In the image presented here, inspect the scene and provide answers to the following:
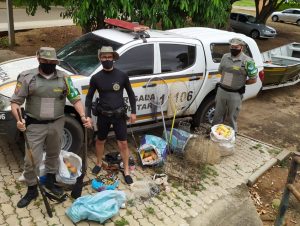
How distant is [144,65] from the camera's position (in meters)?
6.18

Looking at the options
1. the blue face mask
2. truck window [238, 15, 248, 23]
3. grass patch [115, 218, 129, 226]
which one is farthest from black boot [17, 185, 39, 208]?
truck window [238, 15, 248, 23]

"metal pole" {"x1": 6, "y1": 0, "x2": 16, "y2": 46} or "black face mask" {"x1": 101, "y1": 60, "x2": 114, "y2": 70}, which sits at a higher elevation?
"black face mask" {"x1": 101, "y1": 60, "x2": 114, "y2": 70}

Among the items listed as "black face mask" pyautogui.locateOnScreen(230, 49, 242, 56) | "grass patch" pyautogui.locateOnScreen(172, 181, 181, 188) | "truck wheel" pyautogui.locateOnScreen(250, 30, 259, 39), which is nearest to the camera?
"grass patch" pyautogui.locateOnScreen(172, 181, 181, 188)

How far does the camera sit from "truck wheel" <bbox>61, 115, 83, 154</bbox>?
5.52 m

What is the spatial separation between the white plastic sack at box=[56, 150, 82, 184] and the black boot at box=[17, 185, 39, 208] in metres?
0.40

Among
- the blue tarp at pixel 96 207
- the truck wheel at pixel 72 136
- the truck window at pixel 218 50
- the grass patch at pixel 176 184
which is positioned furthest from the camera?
the truck window at pixel 218 50

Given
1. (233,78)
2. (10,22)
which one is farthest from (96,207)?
(10,22)

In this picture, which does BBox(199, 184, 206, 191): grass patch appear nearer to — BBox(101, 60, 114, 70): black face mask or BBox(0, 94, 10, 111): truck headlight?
BBox(101, 60, 114, 70): black face mask

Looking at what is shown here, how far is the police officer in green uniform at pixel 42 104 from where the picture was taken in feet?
14.0

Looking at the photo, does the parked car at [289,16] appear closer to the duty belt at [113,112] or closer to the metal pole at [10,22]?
the metal pole at [10,22]

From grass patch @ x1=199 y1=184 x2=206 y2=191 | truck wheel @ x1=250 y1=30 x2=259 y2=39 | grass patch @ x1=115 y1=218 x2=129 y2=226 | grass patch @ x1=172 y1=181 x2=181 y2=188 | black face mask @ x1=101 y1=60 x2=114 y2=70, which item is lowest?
grass patch @ x1=199 y1=184 x2=206 y2=191

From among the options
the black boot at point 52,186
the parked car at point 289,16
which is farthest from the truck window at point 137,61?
the parked car at point 289,16

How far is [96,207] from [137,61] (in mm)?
2550

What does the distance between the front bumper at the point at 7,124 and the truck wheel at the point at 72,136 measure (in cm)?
75
